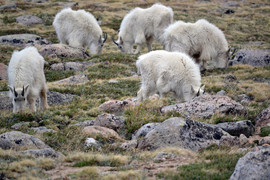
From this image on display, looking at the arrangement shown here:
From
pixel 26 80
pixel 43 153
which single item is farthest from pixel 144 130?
pixel 26 80

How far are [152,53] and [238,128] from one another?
4515mm

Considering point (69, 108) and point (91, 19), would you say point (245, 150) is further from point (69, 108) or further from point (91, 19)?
point (91, 19)

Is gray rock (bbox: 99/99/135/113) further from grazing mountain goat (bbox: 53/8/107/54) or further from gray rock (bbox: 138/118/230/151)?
grazing mountain goat (bbox: 53/8/107/54)

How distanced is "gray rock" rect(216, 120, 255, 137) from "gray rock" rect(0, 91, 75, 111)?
658 centimetres

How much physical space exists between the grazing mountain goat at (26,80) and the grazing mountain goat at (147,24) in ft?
37.1

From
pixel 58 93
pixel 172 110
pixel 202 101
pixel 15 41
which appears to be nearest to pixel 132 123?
pixel 172 110

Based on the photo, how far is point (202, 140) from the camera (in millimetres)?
8477

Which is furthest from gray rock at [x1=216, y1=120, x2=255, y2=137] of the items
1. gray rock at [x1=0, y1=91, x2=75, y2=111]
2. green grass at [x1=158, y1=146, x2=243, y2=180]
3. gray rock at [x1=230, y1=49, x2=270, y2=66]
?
gray rock at [x1=230, y1=49, x2=270, y2=66]

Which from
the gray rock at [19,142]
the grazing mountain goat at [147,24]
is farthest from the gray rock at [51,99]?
the grazing mountain goat at [147,24]

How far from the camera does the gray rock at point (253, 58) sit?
67.3 feet

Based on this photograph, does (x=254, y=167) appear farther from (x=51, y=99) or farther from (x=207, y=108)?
(x=51, y=99)

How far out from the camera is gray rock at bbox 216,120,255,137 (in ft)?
31.3

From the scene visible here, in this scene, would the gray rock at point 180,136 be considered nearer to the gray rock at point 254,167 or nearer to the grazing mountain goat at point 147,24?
the gray rock at point 254,167

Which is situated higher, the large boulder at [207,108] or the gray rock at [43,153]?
the gray rock at [43,153]
